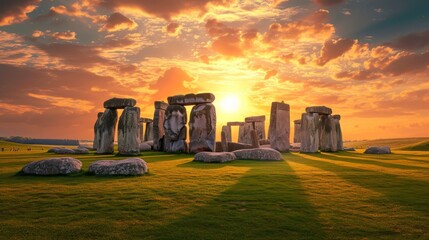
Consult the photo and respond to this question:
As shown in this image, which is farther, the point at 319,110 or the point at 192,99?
the point at 319,110

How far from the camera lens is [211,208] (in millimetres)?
5355

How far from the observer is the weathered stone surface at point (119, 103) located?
17656 millimetres

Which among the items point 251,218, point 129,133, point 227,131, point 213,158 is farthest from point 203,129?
Result: point 227,131

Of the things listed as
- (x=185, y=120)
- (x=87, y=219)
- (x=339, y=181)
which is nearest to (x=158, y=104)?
(x=185, y=120)

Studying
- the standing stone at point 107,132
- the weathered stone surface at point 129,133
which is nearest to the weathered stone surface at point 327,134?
the weathered stone surface at point 129,133

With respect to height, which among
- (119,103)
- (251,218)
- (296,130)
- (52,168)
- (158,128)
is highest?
(119,103)

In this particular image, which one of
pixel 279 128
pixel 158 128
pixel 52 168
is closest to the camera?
pixel 52 168

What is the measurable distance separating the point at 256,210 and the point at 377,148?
19.4m

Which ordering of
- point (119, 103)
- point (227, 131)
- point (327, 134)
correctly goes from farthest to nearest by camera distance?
1. point (227, 131)
2. point (327, 134)
3. point (119, 103)

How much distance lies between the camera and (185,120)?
20.4 m

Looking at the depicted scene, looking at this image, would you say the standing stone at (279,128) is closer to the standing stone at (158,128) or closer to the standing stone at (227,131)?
the standing stone at (158,128)

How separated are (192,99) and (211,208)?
15408mm

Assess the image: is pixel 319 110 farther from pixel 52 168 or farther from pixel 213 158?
pixel 52 168

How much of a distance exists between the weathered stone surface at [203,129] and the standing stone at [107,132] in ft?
15.3
